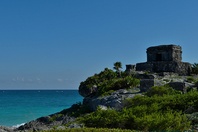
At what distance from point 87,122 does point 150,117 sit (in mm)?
3151

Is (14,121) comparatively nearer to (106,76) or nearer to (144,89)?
(106,76)

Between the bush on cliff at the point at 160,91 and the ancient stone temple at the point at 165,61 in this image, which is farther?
the ancient stone temple at the point at 165,61

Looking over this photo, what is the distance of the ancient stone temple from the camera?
41000 mm

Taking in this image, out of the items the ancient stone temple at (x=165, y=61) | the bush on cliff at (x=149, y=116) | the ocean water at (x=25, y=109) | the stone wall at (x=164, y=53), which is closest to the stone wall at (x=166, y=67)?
the ancient stone temple at (x=165, y=61)

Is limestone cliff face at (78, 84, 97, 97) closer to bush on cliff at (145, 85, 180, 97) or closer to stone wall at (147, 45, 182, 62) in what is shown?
stone wall at (147, 45, 182, 62)

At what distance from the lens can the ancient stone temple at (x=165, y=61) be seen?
41.0m

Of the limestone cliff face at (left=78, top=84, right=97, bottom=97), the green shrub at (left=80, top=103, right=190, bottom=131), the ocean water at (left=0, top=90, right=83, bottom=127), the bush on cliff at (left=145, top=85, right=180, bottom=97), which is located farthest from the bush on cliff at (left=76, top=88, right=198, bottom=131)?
the ocean water at (left=0, top=90, right=83, bottom=127)

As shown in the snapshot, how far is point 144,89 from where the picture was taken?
26.6m

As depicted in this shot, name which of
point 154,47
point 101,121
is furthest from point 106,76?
point 101,121

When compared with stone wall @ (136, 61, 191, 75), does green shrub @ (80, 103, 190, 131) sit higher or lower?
lower

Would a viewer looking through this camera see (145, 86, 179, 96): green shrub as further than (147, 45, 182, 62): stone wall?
No

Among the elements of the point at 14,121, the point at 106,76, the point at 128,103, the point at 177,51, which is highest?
the point at 177,51

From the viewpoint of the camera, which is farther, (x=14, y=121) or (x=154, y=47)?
(x=14, y=121)

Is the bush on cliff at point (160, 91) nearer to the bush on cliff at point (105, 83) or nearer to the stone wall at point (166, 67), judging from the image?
the bush on cliff at point (105, 83)
